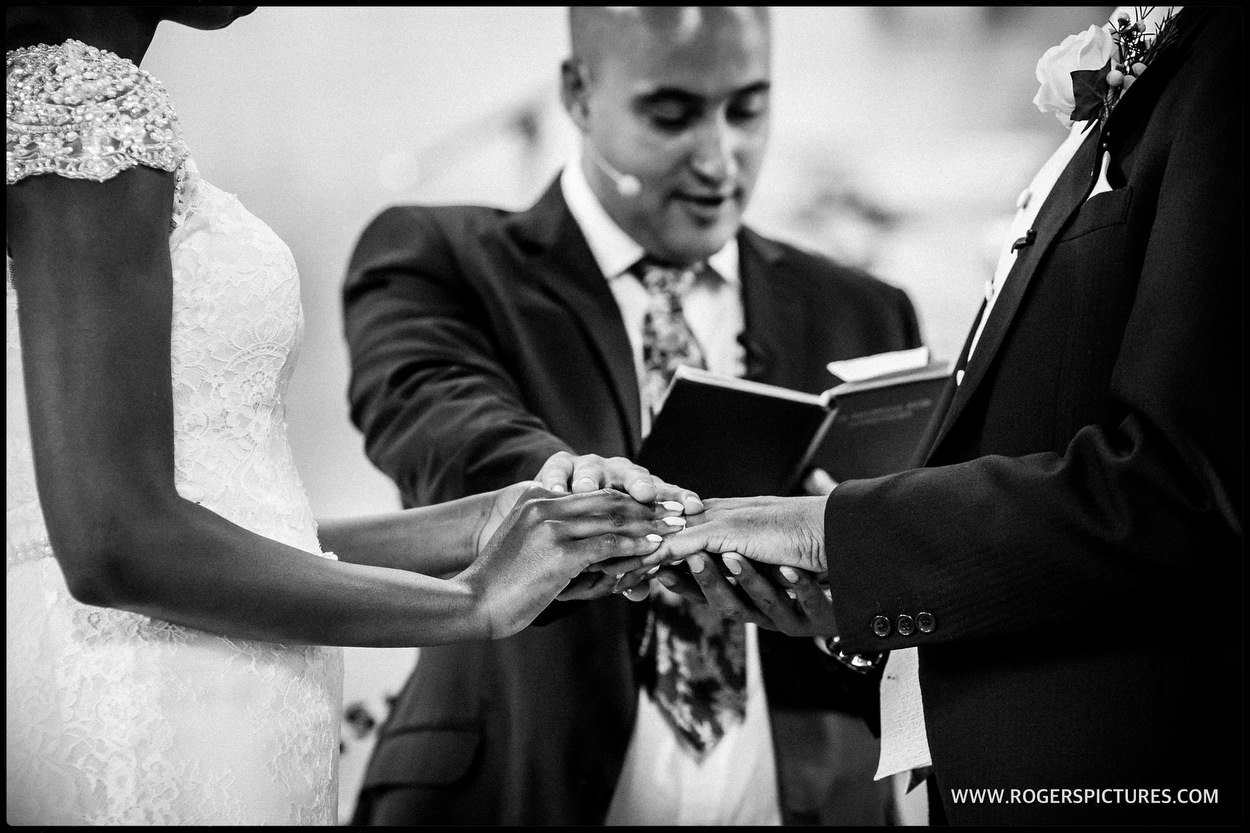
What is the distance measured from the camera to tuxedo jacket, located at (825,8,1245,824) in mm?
1506

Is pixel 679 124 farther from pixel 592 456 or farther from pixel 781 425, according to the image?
pixel 592 456

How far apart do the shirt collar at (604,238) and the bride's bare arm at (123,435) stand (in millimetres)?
1726

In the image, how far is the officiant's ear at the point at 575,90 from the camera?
3385 millimetres

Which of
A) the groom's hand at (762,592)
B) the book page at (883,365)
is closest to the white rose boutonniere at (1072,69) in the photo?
the book page at (883,365)

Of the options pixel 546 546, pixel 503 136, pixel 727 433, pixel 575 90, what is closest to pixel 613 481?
pixel 546 546

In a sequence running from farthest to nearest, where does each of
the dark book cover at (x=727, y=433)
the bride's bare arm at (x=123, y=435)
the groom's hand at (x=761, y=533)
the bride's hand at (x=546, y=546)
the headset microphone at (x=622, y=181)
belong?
the headset microphone at (x=622, y=181)
the dark book cover at (x=727, y=433)
the groom's hand at (x=761, y=533)
the bride's hand at (x=546, y=546)
the bride's bare arm at (x=123, y=435)

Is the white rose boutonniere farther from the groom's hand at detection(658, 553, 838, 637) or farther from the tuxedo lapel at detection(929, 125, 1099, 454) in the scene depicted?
the groom's hand at detection(658, 553, 838, 637)

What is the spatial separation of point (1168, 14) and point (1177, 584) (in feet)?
2.49

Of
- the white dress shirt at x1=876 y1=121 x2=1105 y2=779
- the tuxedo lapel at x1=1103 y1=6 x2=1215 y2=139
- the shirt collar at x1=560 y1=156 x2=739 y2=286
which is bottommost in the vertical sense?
the white dress shirt at x1=876 y1=121 x2=1105 y2=779

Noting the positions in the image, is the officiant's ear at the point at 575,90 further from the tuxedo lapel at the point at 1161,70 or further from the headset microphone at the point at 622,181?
the tuxedo lapel at the point at 1161,70

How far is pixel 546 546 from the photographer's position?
1913mm

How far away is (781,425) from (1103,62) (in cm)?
91

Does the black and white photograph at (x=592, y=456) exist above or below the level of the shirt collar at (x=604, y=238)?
below

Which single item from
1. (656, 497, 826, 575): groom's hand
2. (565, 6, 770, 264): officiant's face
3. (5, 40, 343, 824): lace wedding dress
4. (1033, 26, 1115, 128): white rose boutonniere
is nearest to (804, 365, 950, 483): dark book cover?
(656, 497, 826, 575): groom's hand
